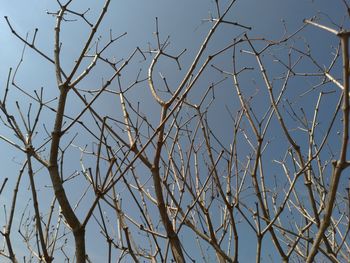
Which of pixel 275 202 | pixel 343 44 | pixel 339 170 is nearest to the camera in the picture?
pixel 343 44

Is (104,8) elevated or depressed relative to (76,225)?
elevated

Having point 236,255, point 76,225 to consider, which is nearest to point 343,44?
point 76,225

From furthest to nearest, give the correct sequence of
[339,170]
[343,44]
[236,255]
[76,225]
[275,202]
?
[275,202] → [236,255] → [76,225] → [339,170] → [343,44]

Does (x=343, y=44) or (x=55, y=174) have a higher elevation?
(x=55, y=174)

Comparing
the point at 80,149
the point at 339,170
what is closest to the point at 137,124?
the point at 80,149

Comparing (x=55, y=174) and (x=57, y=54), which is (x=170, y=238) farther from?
(x=57, y=54)

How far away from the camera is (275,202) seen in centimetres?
353

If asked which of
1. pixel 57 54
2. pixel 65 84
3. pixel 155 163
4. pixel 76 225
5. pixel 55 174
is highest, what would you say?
pixel 57 54

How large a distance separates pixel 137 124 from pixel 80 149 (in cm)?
63

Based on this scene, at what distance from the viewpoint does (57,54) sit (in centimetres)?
159

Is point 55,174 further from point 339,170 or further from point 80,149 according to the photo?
point 80,149

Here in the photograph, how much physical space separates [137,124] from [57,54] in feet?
2.94

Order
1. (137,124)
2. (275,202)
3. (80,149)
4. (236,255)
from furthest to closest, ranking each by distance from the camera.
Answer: (275,202) < (80,149) < (137,124) < (236,255)

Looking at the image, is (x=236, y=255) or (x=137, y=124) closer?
(x=236, y=255)
